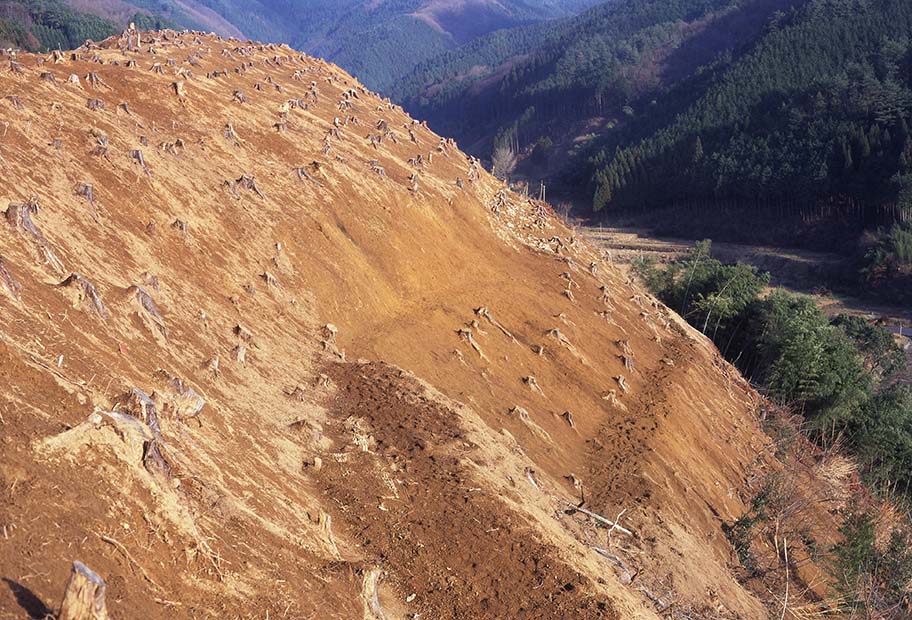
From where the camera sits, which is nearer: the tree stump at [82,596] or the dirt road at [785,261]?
the tree stump at [82,596]

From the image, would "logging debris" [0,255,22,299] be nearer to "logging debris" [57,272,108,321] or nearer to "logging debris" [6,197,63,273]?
"logging debris" [57,272,108,321]

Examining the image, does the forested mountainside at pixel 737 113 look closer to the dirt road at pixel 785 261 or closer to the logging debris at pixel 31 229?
the dirt road at pixel 785 261

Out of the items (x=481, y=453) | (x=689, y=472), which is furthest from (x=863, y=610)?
(x=481, y=453)

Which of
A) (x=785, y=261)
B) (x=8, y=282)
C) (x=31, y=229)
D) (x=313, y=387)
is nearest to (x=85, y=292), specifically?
(x=8, y=282)

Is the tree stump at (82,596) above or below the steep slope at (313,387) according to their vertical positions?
above

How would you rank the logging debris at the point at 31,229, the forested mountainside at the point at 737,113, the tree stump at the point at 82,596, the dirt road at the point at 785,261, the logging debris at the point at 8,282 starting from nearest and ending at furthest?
the tree stump at the point at 82,596
the logging debris at the point at 8,282
the logging debris at the point at 31,229
the dirt road at the point at 785,261
the forested mountainside at the point at 737,113

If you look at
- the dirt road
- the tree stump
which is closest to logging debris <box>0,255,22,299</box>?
the tree stump

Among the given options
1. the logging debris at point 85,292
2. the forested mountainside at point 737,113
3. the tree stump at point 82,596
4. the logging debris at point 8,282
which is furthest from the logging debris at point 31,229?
the forested mountainside at point 737,113
